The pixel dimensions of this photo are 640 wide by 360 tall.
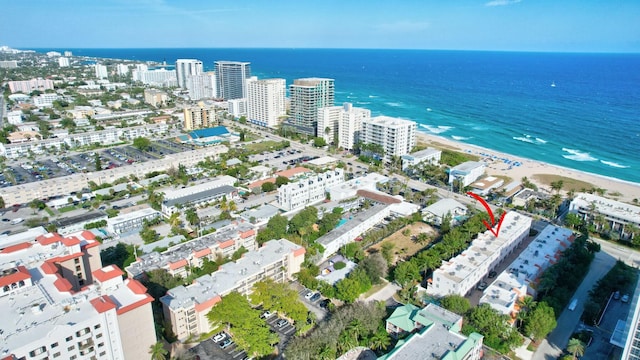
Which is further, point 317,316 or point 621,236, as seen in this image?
point 621,236

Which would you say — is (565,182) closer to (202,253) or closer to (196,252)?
(202,253)

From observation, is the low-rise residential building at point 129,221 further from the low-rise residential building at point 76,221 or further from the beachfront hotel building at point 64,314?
the beachfront hotel building at point 64,314

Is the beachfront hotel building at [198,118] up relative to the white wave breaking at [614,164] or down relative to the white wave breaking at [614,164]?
up

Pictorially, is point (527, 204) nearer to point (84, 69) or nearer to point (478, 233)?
point (478, 233)

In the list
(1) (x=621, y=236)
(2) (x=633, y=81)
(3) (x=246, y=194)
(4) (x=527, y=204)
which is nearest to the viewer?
(1) (x=621, y=236)

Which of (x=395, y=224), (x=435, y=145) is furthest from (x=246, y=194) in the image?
(x=435, y=145)

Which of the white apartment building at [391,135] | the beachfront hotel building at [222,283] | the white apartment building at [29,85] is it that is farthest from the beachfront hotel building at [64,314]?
the white apartment building at [29,85]
